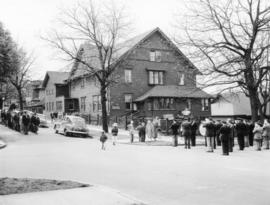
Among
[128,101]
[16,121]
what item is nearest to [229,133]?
[16,121]

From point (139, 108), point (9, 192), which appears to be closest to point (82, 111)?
point (139, 108)

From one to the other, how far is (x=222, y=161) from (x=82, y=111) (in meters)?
39.8

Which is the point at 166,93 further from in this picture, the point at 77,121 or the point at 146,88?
the point at 77,121

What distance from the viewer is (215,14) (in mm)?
24312

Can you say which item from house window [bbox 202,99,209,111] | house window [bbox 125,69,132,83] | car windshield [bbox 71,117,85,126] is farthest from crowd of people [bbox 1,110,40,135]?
house window [bbox 202,99,209,111]

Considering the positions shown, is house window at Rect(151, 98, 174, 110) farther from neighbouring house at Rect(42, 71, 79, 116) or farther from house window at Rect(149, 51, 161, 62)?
neighbouring house at Rect(42, 71, 79, 116)

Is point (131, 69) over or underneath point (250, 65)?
over

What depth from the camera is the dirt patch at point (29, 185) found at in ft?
Result: 28.3

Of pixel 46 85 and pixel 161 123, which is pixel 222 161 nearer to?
pixel 161 123

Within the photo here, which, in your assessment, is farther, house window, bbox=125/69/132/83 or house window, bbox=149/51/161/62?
house window, bbox=149/51/161/62

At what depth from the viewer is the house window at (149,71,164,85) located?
47.5 m

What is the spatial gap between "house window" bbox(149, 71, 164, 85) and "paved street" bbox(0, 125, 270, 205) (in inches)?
1222

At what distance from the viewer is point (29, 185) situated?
30.3ft

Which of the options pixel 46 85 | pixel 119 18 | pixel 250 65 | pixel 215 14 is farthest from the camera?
pixel 46 85
